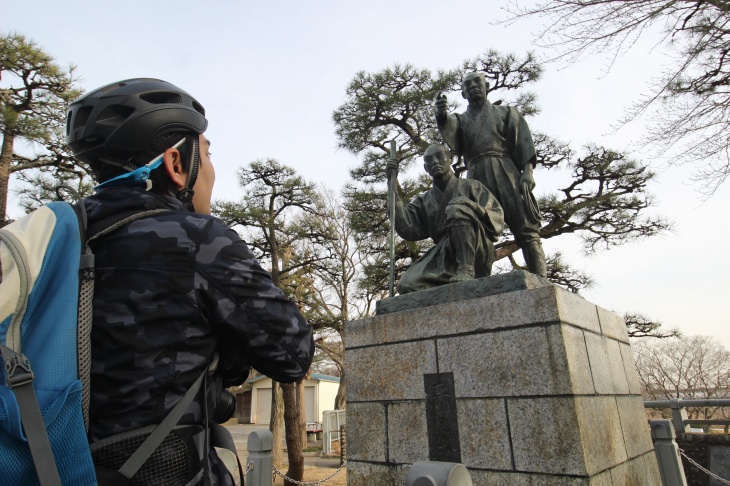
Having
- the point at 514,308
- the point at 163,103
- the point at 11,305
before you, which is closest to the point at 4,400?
the point at 11,305

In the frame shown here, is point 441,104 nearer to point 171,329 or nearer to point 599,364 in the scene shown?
point 599,364

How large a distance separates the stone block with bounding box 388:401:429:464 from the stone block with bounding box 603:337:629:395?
Result: 1.64m

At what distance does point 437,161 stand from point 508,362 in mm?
2296

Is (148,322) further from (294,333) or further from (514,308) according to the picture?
(514,308)

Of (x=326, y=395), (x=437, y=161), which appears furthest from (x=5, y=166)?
(x=326, y=395)

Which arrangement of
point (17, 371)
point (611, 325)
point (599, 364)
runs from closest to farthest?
point (17, 371)
point (599, 364)
point (611, 325)

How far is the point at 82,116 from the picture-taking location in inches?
57.8

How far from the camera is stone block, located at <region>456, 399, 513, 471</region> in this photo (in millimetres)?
3252

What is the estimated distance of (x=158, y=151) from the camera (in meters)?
1.40

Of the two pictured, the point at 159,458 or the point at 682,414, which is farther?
the point at 682,414

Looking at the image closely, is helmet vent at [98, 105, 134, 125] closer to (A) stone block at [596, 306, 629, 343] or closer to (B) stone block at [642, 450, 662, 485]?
(A) stone block at [596, 306, 629, 343]

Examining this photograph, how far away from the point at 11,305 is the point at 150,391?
0.31 metres

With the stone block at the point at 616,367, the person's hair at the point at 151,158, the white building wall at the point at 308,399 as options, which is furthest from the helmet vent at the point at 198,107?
the white building wall at the point at 308,399

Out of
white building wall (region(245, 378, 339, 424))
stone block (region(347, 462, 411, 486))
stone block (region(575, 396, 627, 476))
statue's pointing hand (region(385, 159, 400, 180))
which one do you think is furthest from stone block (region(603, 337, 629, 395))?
white building wall (region(245, 378, 339, 424))
